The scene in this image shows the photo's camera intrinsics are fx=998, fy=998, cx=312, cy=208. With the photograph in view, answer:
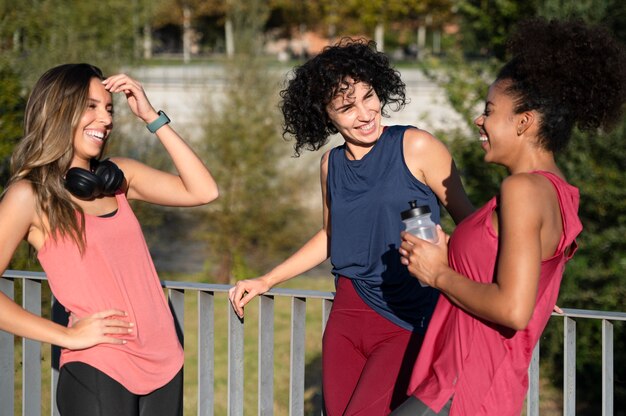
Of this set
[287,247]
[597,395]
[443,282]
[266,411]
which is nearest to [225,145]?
[287,247]

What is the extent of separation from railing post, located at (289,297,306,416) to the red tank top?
1223 mm

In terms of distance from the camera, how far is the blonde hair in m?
2.87

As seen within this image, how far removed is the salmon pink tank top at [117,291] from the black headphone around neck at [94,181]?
0.08 metres

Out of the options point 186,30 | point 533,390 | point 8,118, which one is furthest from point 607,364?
point 186,30

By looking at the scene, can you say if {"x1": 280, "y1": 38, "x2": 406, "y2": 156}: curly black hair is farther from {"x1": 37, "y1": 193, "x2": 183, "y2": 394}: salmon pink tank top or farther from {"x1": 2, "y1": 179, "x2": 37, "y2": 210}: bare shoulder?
{"x1": 2, "y1": 179, "x2": 37, "y2": 210}: bare shoulder

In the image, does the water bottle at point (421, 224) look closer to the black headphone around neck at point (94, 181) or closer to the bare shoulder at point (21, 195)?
the black headphone around neck at point (94, 181)

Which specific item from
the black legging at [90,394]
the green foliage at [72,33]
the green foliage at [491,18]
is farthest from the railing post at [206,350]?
the green foliage at [72,33]

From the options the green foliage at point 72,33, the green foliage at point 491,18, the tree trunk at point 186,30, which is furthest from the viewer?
the tree trunk at point 186,30

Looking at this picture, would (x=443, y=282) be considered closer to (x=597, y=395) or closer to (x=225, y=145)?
(x=597, y=395)

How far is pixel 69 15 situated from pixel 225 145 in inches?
147

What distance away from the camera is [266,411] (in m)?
3.87

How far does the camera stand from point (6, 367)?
4.02m

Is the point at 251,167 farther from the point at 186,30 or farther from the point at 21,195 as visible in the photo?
the point at 186,30

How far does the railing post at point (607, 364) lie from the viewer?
350 cm
